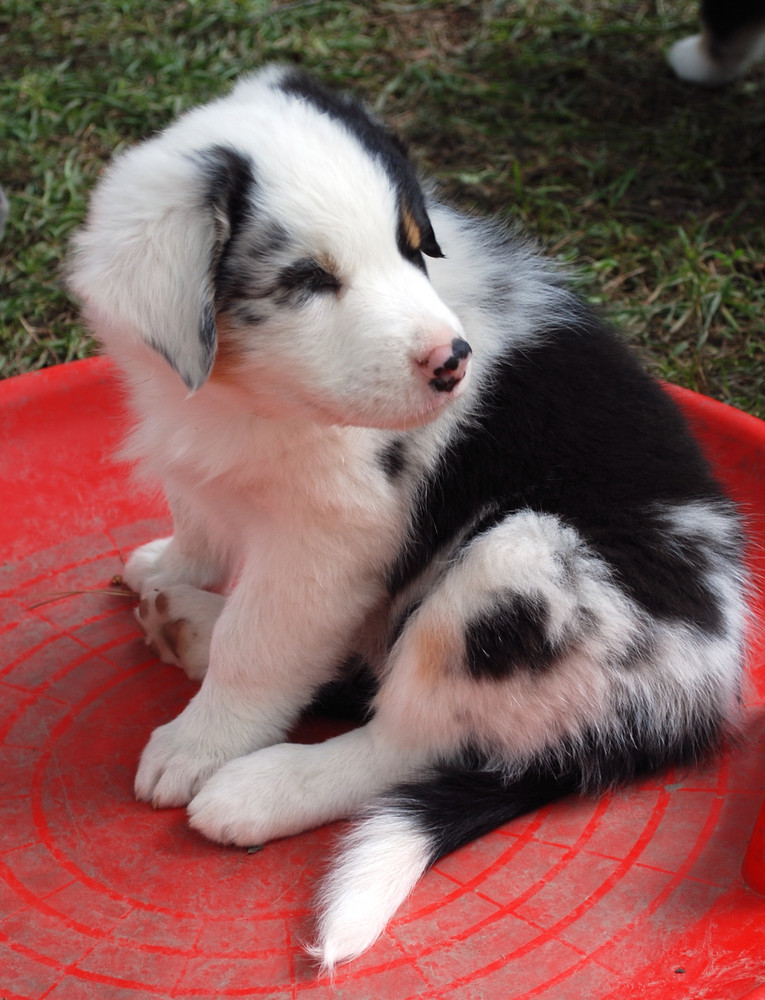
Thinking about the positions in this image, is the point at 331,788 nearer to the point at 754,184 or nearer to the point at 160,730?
the point at 160,730

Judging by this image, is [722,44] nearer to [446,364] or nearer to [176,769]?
[446,364]

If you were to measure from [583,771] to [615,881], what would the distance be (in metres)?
0.23

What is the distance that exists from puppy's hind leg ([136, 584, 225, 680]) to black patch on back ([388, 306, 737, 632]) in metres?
0.59

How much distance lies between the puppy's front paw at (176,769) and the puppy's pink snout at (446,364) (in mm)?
1000

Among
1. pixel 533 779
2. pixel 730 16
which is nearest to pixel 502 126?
pixel 730 16

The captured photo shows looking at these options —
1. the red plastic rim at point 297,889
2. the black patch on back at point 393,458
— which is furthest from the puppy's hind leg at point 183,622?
the black patch on back at point 393,458

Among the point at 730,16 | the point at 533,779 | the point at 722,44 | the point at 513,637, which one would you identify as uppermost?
the point at 730,16

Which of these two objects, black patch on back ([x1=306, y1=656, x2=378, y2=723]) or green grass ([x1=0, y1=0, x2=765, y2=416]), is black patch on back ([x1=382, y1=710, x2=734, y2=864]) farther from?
green grass ([x1=0, y1=0, x2=765, y2=416])

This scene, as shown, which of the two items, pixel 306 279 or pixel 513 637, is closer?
pixel 306 279

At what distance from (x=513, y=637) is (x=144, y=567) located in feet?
4.11

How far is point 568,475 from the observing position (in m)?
2.30

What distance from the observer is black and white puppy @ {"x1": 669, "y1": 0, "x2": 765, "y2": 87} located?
5.43 m

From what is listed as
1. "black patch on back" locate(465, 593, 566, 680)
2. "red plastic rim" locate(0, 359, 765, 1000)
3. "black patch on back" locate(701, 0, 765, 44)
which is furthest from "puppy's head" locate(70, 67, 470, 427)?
"black patch on back" locate(701, 0, 765, 44)

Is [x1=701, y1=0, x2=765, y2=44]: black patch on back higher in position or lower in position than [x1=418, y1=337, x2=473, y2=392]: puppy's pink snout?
higher
